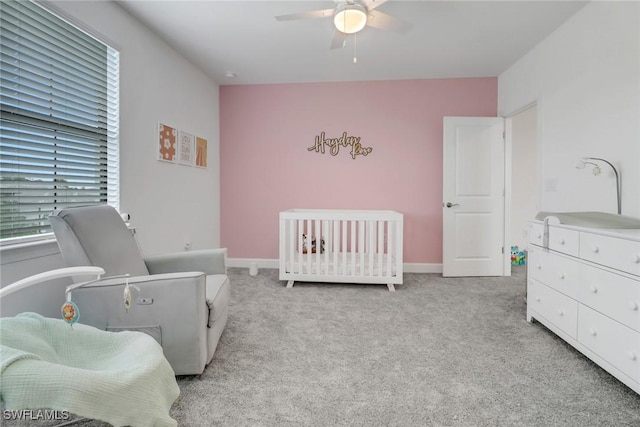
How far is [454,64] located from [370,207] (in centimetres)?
180

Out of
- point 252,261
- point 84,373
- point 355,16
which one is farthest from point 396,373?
point 252,261

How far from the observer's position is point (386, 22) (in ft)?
6.97

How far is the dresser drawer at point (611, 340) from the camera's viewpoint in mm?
1472

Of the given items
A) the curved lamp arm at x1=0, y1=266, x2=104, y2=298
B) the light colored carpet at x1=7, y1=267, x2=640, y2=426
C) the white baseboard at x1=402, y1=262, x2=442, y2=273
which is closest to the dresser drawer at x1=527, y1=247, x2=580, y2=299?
the light colored carpet at x1=7, y1=267, x2=640, y2=426

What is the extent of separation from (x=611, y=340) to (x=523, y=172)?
3465 millimetres

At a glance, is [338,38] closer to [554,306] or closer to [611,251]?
[611,251]

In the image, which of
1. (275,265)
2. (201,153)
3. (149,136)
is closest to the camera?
(149,136)

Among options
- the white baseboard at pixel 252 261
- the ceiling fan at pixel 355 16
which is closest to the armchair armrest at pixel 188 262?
the ceiling fan at pixel 355 16

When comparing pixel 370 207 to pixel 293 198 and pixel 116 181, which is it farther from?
pixel 116 181

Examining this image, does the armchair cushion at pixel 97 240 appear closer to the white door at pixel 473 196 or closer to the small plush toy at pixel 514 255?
the white door at pixel 473 196

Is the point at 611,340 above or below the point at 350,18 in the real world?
below

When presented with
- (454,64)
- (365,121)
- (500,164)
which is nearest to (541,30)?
(454,64)

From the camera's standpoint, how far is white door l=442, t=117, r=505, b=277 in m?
3.69

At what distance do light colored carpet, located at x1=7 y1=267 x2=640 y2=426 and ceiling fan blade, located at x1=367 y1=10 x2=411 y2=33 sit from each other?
6.67ft
